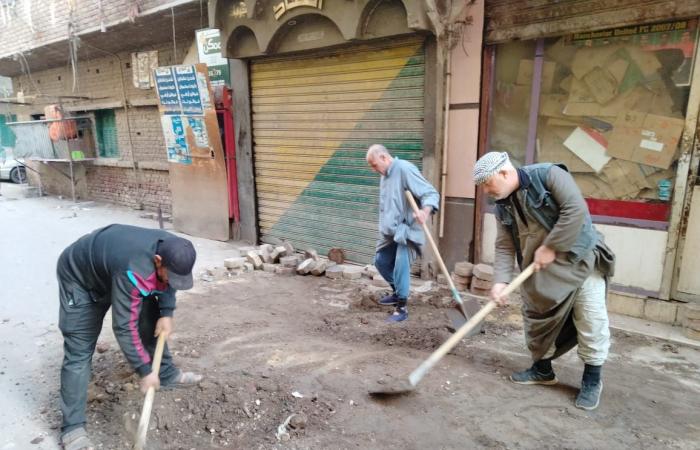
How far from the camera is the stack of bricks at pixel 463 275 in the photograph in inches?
209

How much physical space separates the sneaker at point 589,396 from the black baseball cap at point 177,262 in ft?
8.69

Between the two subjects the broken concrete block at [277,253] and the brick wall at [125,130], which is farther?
the brick wall at [125,130]

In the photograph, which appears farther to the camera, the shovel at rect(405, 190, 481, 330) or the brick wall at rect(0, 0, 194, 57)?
the brick wall at rect(0, 0, 194, 57)

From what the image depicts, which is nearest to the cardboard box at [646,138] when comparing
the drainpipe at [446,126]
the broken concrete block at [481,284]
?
the drainpipe at [446,126]

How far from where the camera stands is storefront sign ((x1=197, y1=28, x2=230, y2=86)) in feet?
26.6

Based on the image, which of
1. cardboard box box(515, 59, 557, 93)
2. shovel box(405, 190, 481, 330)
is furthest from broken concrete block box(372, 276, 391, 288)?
cardboard box box(515, 59, 557, 93)

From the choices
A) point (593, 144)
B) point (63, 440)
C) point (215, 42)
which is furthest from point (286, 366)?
point (215, 42)

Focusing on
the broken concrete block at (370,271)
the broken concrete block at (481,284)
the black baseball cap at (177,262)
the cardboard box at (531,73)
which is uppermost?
the cardboard box at (531,73)

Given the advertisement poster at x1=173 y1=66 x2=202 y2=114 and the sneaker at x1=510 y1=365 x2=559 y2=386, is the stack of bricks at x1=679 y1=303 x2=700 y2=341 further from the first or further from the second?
the advertisement poster at x1=173 y1=66 x2=202 y2=114

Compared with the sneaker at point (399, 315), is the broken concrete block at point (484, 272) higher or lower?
higher

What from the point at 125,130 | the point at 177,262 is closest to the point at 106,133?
the point at 125,130

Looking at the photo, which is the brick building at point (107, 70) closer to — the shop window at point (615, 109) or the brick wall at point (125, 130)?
the brick wall at point (125, 130)

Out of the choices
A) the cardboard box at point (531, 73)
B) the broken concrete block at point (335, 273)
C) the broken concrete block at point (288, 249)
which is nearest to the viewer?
the cardboard box at point (531, 73)

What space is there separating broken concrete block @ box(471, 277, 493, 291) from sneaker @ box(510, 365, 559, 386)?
5.79 ft
